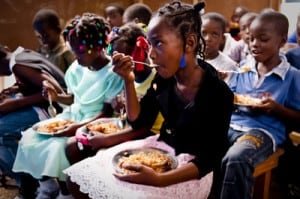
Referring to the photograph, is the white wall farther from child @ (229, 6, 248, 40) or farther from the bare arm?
the bare arm

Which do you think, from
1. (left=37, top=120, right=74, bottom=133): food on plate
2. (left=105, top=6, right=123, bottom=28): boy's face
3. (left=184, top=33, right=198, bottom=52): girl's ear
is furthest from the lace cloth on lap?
(left=105, top=6, right=123, bottom=28): boy's face

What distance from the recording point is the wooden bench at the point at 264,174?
1.82 meters

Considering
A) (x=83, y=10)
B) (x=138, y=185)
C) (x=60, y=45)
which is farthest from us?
(x=83, y=10)

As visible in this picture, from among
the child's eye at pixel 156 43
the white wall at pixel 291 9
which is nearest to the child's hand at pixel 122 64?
the child's eye at pixel 156 43

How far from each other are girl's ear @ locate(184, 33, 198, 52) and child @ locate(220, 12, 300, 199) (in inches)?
21.7

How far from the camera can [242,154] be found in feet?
5.54

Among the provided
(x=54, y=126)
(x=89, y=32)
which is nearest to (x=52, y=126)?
(x=54, y=126)

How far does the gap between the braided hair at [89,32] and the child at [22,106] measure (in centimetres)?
33

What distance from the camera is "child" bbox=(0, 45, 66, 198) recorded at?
7.36ft

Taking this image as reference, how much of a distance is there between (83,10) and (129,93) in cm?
322

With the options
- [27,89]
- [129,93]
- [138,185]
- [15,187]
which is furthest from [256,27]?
→ [15,187]

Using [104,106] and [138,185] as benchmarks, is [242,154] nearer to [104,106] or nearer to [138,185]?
[138,185]

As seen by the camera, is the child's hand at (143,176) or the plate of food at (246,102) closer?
the child's hand at (143,176)

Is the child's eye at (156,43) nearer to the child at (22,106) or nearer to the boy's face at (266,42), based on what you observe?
the boy's face at (266,42)
